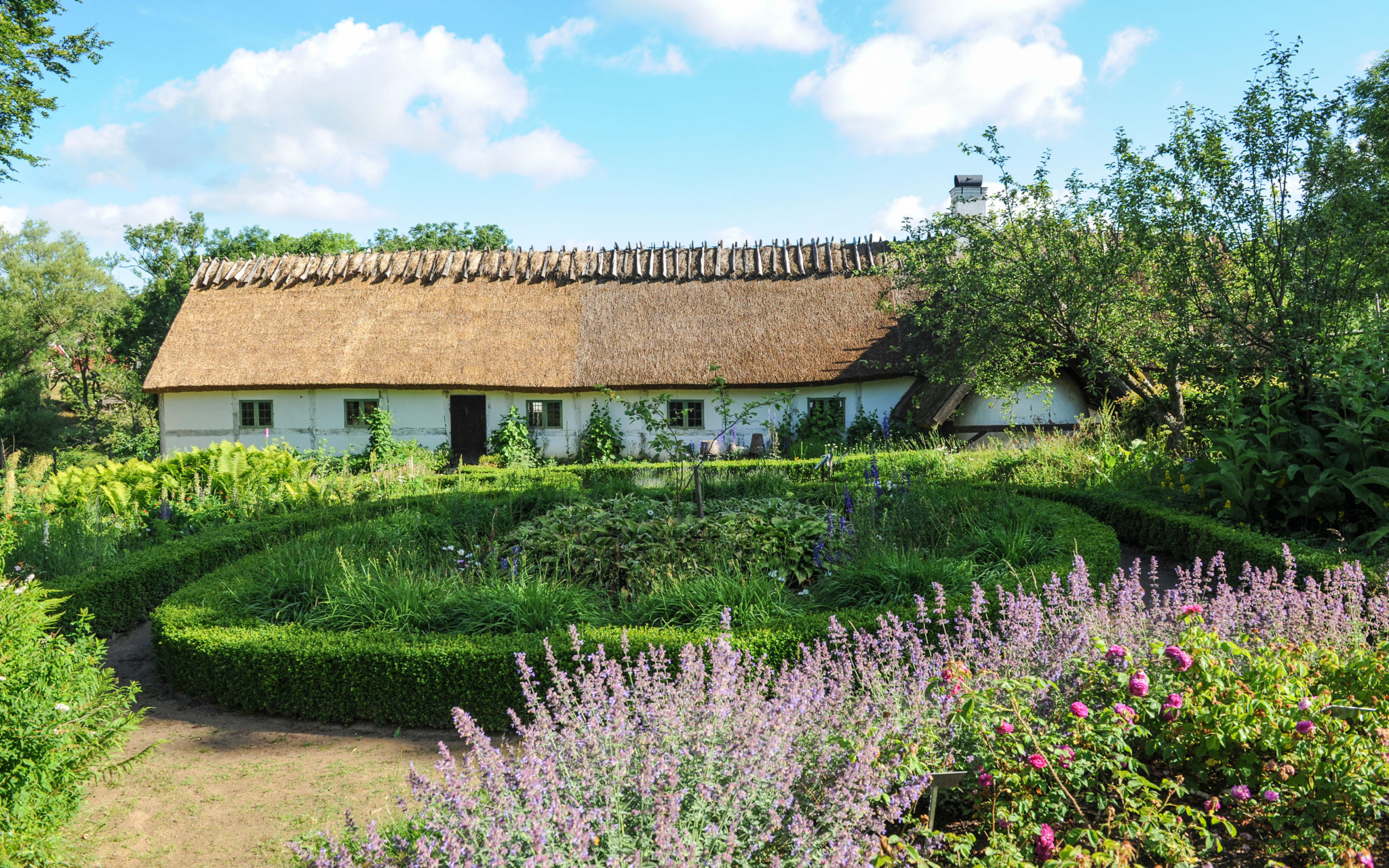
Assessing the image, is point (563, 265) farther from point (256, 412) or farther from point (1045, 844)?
point (1045, 844)

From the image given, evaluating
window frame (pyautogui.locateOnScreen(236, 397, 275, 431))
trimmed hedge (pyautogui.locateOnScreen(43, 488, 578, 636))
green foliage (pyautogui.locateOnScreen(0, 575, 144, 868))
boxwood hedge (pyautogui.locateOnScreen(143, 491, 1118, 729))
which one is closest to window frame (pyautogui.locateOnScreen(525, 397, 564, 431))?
window frame (pyautogui.locateOnScreen(236, 397, 275, 431))

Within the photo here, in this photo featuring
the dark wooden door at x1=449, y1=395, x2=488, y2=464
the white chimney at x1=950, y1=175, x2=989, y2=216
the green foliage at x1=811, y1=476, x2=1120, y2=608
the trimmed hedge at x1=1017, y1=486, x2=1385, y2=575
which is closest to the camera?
→ the green foliage at x1=811, y1=476, x2=1120, y2=608

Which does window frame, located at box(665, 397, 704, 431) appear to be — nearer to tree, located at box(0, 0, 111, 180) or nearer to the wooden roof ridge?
the wooden roof ridge

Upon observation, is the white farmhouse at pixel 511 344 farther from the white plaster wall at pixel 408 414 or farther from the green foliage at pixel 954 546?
the green foliage at pixel 954 546

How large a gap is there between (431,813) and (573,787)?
402 mm

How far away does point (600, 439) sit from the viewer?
61.1 ft

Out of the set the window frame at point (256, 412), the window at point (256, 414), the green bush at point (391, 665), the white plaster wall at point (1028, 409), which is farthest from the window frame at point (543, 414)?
the green bush at point (391, 665)

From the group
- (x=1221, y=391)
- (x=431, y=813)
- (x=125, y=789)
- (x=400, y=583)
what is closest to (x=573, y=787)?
(x=431, y=813)

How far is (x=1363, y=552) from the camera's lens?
6.16m

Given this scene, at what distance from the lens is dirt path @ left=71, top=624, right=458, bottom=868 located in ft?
11.6

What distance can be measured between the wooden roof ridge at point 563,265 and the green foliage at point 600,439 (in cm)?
421

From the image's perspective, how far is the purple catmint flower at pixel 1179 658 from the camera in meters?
2.83

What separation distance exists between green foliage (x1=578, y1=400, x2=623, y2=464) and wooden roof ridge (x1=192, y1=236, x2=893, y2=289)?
4205 millimetres

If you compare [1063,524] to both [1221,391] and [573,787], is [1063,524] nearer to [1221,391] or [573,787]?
[1221,391]
